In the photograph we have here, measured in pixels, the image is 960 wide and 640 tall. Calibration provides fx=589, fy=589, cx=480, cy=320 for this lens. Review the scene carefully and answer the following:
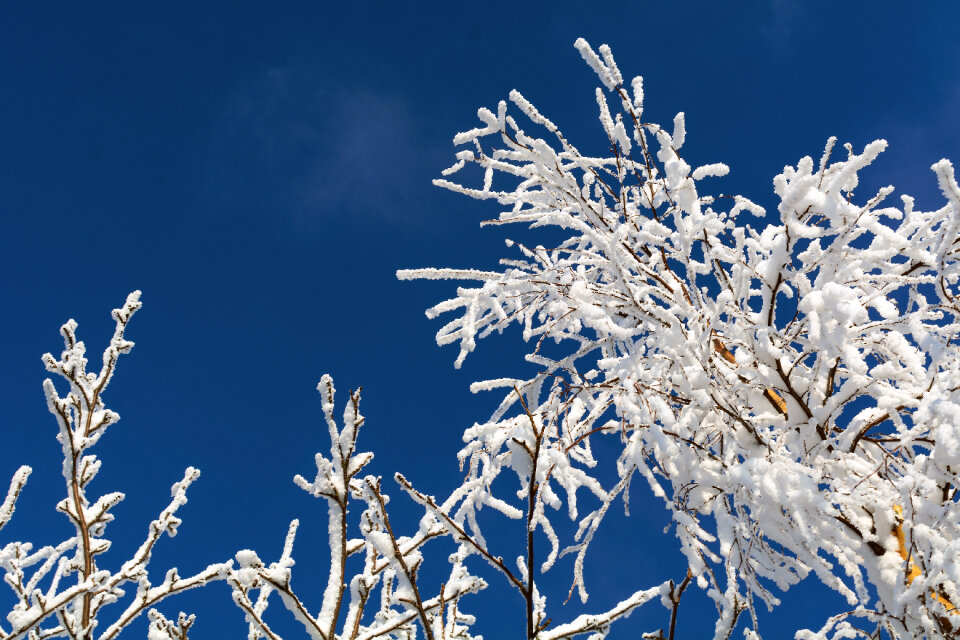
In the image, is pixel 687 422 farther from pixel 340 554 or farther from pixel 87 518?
pixel 87 518

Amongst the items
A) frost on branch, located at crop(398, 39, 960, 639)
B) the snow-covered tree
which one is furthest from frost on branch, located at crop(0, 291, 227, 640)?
frost on branch, located at crop(398, 39, 960, 639)

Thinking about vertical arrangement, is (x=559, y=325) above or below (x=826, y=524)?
above

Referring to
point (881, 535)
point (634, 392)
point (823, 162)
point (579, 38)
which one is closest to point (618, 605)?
point (634, 392)

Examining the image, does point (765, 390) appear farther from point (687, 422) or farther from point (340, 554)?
point (340, 554)

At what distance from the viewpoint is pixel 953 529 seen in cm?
224

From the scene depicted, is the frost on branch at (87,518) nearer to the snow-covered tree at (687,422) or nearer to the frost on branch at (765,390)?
the snow-covered tree at (687,422)

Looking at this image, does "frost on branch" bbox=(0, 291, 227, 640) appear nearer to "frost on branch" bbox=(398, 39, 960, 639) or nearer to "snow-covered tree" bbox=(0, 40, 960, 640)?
"snow-covered tree" bbox=(0, 40, 960, 640)

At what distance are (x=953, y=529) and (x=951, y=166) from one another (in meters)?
1.36

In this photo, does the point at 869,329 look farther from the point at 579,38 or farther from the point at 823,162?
the point at 579,38

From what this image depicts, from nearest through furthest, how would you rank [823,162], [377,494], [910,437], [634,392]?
[377,494]
[910,437]
[823,162]
[634,392]

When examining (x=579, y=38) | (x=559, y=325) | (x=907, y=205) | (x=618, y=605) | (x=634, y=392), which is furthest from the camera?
(x=559, y=325)

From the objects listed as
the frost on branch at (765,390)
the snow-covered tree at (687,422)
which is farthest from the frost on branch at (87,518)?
the frost on branch at (765,390)

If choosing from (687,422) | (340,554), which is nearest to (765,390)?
(687,422)

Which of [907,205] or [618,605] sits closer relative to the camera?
[618,605]
